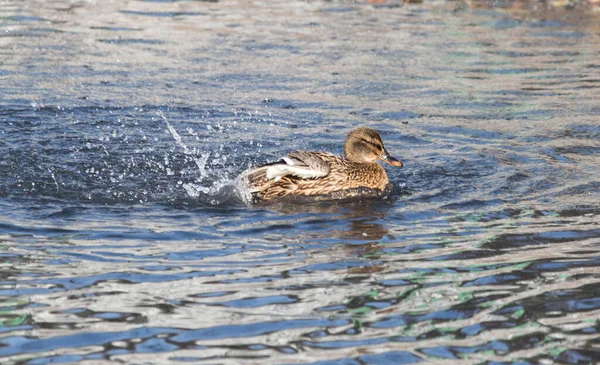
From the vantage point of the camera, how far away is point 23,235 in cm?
709

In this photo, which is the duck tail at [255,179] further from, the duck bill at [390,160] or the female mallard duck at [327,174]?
the duck bill at [390,160]

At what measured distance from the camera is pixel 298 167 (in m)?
8.73

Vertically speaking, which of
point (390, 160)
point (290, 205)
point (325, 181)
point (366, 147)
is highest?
point (366, 147)

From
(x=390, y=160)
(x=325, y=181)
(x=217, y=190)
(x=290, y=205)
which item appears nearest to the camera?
(x=290, y=205)

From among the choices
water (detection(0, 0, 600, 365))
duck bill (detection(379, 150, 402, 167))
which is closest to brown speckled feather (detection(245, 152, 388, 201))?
duck bill (detection(379, 150, 402, 167))

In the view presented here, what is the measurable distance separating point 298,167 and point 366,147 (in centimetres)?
93

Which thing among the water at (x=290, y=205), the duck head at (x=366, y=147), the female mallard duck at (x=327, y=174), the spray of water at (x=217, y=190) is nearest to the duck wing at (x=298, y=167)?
the female mallard duck at (x=327, y=174)

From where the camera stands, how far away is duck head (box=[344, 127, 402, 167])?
9312mm

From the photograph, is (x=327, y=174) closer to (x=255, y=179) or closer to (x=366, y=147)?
(x=366, y=147)

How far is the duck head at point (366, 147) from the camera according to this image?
9.31m

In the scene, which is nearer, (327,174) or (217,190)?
(217,190)

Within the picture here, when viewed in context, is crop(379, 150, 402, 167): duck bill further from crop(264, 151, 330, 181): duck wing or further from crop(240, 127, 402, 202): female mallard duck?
crop(264, 151, 330, 181): duck wing

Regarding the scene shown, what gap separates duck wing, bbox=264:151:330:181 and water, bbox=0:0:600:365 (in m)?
0.41

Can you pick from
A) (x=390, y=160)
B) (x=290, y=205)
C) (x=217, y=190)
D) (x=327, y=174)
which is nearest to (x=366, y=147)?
(x=390, y=160)
